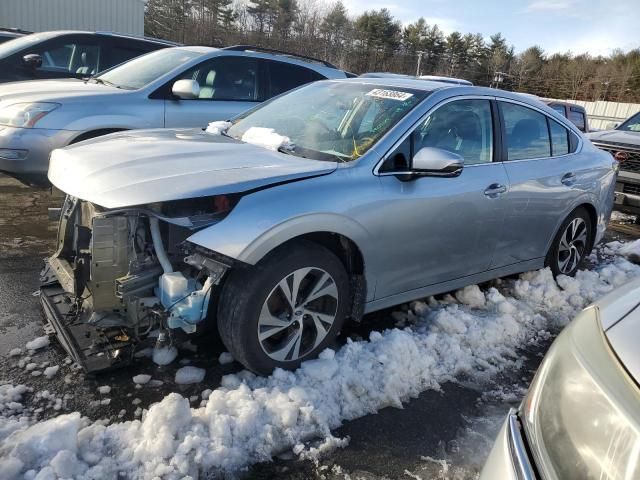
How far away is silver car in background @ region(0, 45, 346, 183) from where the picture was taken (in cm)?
512

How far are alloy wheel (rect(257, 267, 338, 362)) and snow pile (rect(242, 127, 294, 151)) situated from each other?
3.04 feet

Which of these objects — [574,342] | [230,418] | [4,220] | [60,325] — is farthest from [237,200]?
[4,220]

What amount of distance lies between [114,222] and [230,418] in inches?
44.6

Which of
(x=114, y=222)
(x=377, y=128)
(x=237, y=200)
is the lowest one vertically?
(x=114, y=222)

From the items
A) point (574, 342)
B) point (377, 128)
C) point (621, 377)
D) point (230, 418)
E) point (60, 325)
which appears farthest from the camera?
point (377, 128)

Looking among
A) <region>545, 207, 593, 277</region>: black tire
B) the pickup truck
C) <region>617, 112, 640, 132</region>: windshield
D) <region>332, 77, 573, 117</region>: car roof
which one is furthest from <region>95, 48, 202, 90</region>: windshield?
<region>617, 112, 640, 132</region>: windshield

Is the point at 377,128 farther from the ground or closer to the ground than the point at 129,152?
farther from the ground

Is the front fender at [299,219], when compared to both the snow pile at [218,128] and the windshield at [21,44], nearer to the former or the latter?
the snow pile at [218,128]

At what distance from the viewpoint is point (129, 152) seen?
310cm

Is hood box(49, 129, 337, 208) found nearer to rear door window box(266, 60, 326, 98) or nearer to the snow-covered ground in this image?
the snow-covered ground

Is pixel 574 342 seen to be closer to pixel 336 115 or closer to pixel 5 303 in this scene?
pixel 336 115

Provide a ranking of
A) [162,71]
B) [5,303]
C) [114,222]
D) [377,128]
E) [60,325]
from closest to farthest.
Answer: [114,222] < [60,325] < [377,128] < [5,303] < [162,71]

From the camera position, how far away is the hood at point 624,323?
4.64 ft

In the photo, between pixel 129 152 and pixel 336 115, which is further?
pixel 336 115
